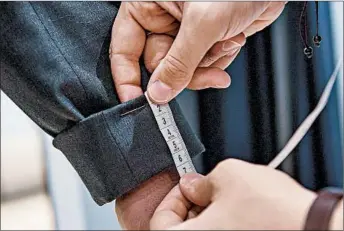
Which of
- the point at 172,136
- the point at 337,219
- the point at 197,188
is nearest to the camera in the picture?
the point at 337,219

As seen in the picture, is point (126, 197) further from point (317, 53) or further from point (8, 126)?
point (8, 126)

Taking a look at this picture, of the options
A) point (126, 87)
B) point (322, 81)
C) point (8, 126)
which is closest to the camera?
point (126, 87)

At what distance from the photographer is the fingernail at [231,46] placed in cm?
64

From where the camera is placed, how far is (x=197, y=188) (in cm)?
52

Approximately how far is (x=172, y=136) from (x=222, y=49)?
0.11 metres

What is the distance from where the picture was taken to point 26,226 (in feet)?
4.23

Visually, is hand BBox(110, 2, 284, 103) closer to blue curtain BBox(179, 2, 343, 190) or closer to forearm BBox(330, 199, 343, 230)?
blue curtain BBox(179, 2, 343, 190)

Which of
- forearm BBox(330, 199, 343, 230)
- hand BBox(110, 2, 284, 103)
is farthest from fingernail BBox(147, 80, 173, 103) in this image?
forearm BBox(330, 199, 343, 230)

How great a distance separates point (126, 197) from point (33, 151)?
0.74 m

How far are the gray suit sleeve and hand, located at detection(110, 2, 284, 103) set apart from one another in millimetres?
A: 27

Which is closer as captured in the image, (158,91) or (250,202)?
(250,202)

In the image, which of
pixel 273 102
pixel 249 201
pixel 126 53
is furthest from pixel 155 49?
pixel 249 201

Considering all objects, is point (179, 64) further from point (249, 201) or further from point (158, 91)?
point (249, 201)

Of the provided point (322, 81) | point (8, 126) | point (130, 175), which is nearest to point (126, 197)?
point (130, 175)
